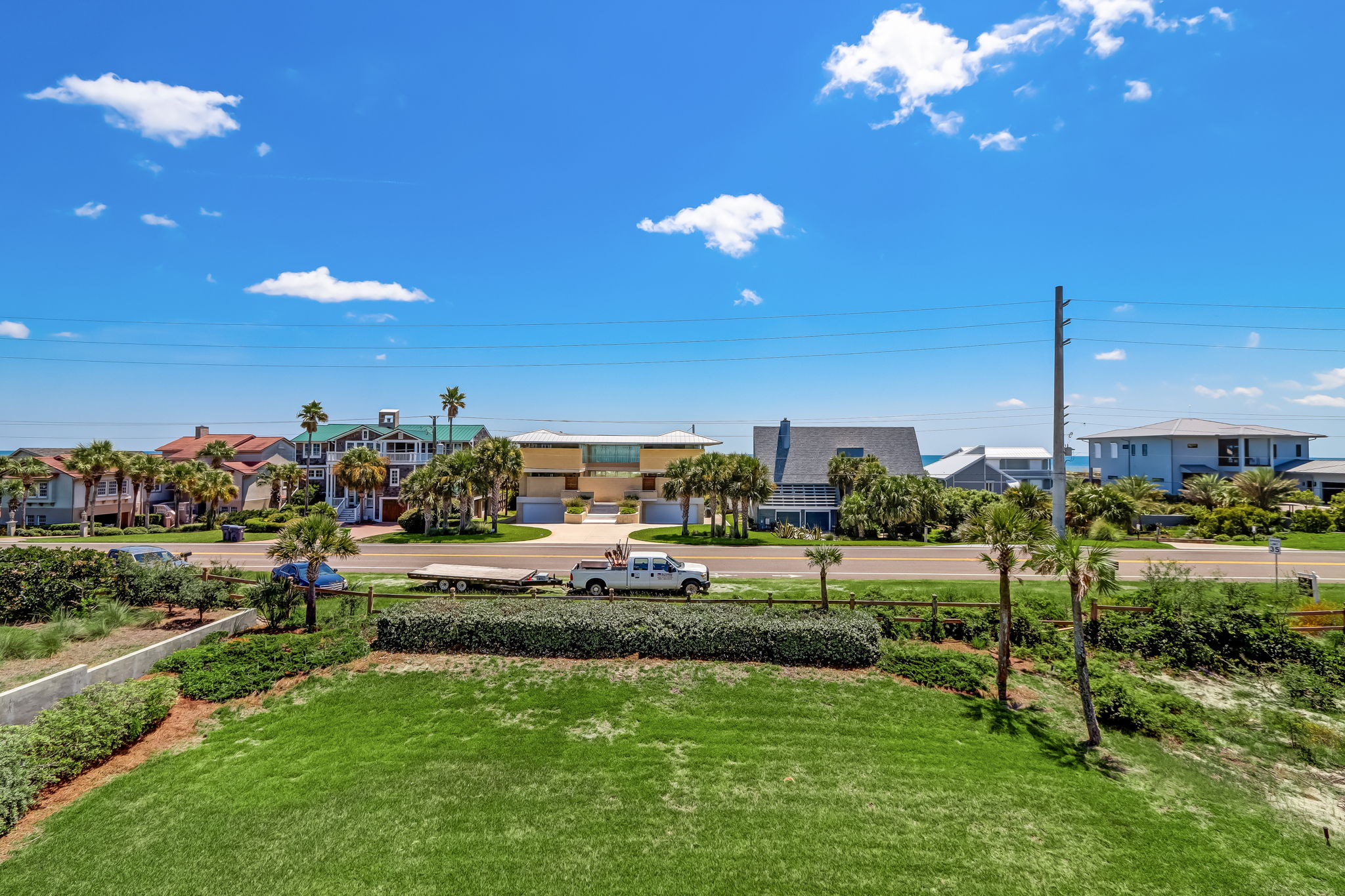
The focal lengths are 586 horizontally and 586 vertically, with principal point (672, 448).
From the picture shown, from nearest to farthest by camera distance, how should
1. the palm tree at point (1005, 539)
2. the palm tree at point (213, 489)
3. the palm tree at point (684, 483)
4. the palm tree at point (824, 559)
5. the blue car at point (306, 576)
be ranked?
1. the palm tree at point (1005, 539)
2. the palm tree at point (824, 559)
3. the blue car at point (306, 576)
4. the palm tree at point (684, 483)
5. the palm tree at point (213, 489)

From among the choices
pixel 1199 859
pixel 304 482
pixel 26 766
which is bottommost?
pixel 1199 859

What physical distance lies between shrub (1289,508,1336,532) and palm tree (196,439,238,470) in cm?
8523

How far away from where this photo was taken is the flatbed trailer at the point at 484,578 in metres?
22.8

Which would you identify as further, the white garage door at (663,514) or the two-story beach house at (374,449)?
the two-story beach house at (374,449)

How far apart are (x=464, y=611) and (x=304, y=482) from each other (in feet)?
165

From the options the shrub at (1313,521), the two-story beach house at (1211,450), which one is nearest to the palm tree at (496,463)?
the shrub at (1313,521)

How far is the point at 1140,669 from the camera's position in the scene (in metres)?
17.6

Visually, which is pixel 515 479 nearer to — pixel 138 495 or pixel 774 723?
pixel 138 495

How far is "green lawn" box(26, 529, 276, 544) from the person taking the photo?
38.9 meters

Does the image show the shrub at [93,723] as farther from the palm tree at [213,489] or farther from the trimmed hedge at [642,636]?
the palm tree at [213,489]

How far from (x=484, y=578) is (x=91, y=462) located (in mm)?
44192

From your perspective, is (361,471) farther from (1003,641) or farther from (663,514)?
(1003,641)

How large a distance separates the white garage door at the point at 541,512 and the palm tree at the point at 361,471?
1261 cm

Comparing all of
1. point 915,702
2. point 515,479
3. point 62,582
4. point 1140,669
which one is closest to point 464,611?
point 915,702
